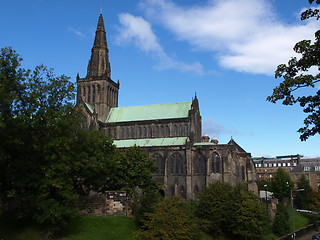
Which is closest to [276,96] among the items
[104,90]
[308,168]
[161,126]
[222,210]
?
[222,210]

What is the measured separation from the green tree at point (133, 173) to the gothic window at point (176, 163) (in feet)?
70.8

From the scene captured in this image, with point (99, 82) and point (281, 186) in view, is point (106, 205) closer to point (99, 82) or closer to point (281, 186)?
point (99, 82)

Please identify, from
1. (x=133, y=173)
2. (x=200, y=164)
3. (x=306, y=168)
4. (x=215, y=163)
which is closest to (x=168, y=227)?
(x=133, y=173)

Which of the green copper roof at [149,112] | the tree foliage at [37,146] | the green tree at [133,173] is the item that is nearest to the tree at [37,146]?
the tree foliage at [37,146]

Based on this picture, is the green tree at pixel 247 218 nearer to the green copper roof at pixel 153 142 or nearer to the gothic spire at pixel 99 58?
the green copper roof at pixel 153 142

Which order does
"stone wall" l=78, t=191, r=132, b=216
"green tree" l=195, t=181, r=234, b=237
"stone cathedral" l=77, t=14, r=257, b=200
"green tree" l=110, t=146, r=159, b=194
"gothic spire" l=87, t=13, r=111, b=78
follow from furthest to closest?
"gothic spire" l=87, t=13, r=111, b=78, "stone cathedral" l=77, t=14, r=257, b=200, "green tree" l=110, t=146, r=159, b=194, "green tree" l=195, t=181, r=234, b=237, "stone wall" l=78, t=191, r=132, b=216

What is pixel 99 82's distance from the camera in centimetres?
8025

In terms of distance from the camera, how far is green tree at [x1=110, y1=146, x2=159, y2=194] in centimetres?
4309

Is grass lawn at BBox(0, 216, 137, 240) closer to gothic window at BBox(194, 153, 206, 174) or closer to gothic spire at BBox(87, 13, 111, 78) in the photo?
gothic window at BBox(194, 153, 206, 174)

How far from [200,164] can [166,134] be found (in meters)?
10.8

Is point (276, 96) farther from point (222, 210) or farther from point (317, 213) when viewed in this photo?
point (317, 213)

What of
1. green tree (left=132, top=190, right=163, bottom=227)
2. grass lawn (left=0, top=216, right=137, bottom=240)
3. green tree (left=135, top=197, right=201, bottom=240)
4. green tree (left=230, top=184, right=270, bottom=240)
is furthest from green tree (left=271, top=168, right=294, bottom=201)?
green tree (left=135, top=197, right=201, bottom=240)

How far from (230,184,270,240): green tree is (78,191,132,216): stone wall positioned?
12.6 meters

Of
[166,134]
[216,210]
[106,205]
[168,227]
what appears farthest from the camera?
[166,134]
